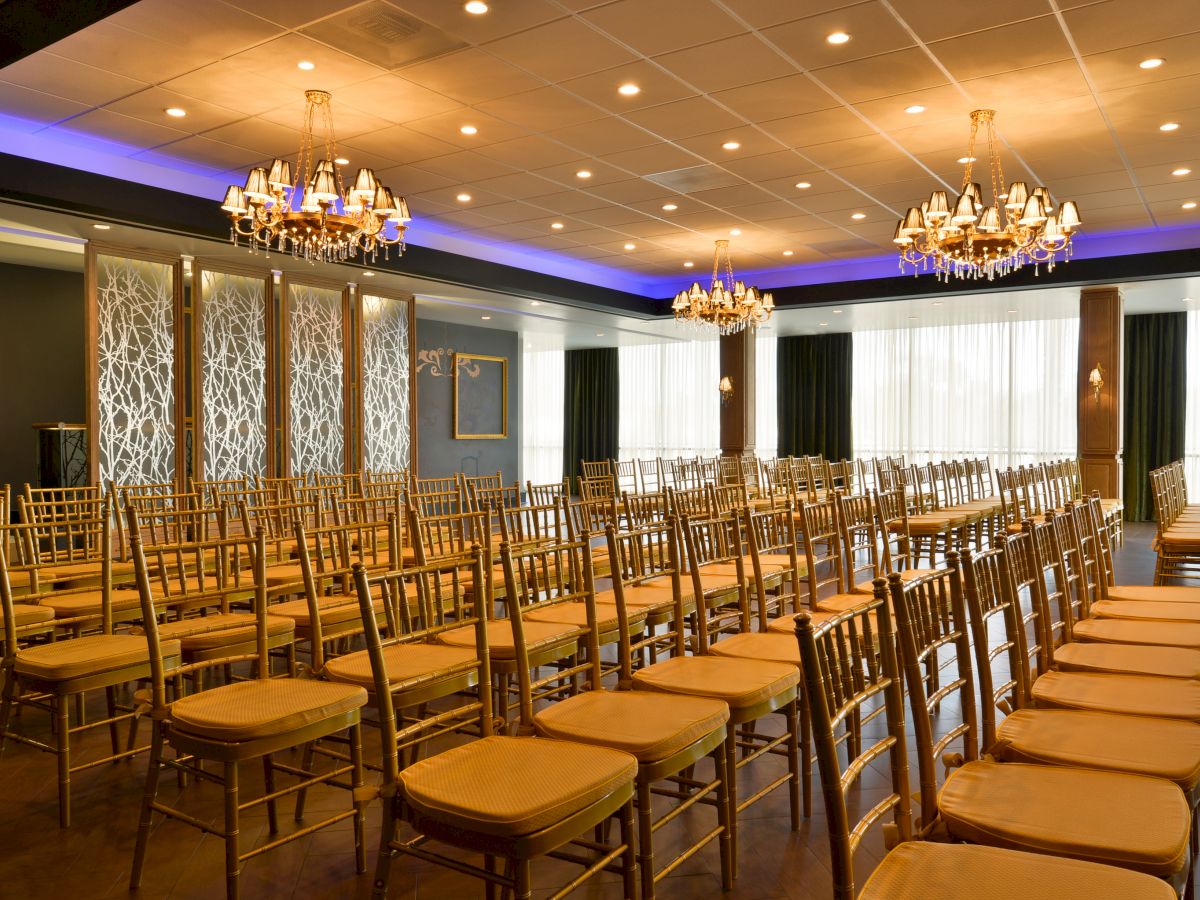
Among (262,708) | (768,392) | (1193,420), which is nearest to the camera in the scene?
(262,708)

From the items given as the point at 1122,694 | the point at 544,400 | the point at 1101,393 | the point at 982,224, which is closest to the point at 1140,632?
the point at 1122,694

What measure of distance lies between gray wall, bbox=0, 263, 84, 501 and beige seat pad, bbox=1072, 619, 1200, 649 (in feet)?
38.2

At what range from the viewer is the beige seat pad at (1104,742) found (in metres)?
2.08

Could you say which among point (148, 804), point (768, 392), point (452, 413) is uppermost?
point (768, 392)

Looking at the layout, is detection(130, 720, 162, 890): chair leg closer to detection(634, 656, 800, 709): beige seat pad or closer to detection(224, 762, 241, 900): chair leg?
detection(224, 762, 241, 900): chair leg

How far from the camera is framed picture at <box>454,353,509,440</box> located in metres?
15.5

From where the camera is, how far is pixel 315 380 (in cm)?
1045

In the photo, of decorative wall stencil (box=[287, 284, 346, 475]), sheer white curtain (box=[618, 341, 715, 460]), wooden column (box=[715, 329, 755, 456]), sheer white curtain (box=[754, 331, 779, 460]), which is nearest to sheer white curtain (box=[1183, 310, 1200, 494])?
wooden column (box=[715, 329, 755, 456])

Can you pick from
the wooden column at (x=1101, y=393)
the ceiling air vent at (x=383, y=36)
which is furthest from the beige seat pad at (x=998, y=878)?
the wooden column at (x=1101, y=393)

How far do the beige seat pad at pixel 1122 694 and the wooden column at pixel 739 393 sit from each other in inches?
474

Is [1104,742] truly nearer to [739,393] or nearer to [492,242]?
[492,242]

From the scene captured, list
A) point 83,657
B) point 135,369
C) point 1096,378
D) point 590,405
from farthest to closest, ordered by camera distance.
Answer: point 590,405
point 1096,378
point 135,369
point 83,657

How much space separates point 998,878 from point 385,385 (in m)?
10.7

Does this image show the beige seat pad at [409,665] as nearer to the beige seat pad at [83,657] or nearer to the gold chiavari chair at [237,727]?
the gold chiavari chair at [237,727]
